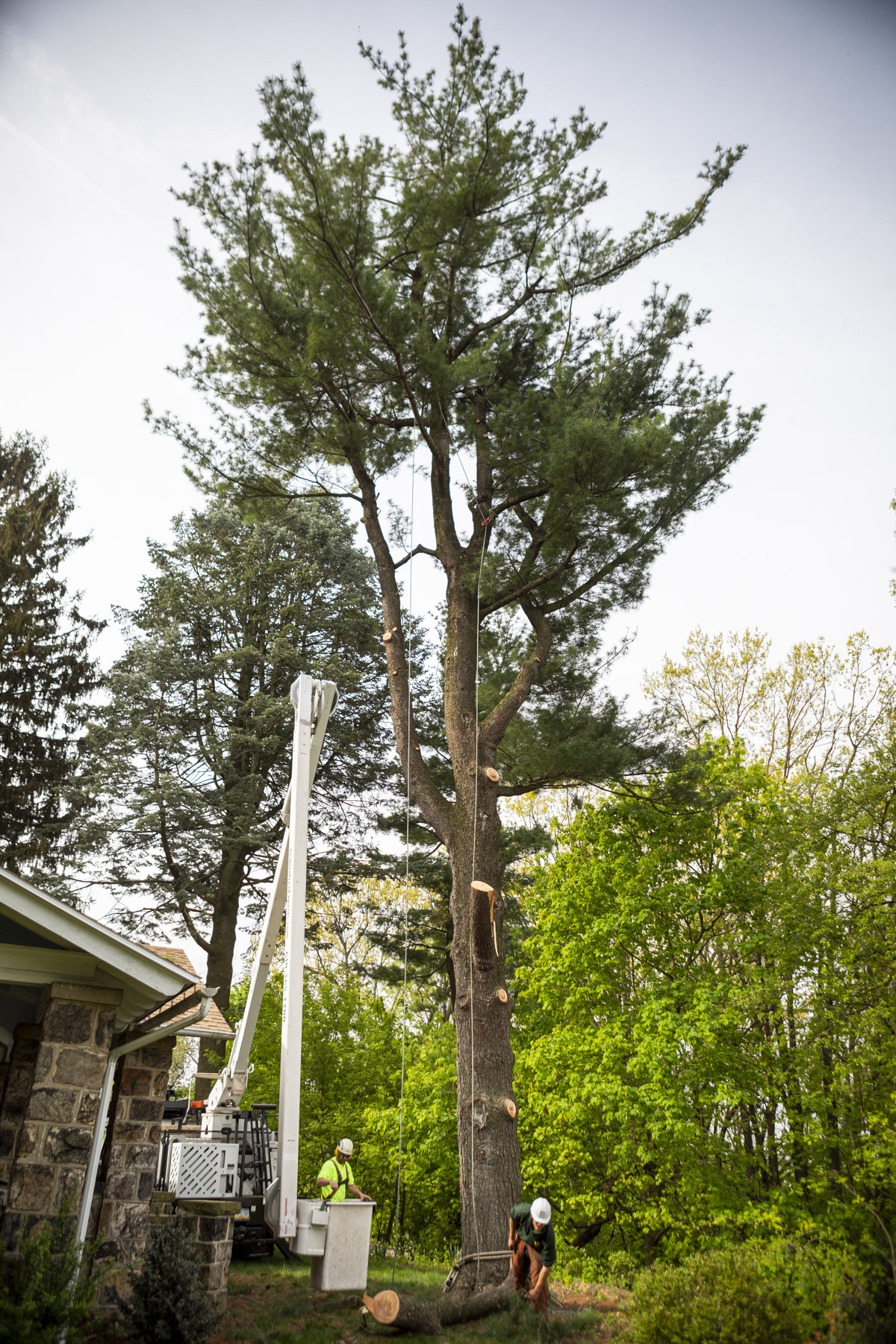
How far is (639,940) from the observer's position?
11.8 meters

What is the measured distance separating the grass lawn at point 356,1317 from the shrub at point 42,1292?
1.88 m

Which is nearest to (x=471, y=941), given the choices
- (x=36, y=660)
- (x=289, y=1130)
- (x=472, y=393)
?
(x=289, y=1130)

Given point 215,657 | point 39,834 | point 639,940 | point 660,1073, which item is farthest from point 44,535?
point 660,1073

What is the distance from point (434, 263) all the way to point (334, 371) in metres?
1.61

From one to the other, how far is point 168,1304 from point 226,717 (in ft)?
40.2

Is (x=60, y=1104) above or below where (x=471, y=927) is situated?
below

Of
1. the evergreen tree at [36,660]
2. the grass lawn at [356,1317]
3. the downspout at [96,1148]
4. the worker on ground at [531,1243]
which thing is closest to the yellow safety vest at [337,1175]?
the grass lawn at [356,1317]

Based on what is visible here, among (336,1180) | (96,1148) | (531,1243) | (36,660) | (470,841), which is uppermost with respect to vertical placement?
(36,660)

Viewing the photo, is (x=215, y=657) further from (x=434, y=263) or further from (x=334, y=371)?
(x=434, y=263)

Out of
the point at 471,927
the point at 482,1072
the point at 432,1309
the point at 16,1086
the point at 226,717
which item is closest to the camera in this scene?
the point at 16,1086

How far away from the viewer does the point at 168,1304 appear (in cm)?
502

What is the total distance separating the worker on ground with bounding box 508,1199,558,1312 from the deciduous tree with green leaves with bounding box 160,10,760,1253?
29 cm

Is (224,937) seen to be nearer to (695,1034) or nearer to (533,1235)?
(695,1034)

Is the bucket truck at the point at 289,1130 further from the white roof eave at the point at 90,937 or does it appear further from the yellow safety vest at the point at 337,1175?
the white roof eave at the point at 90,937
